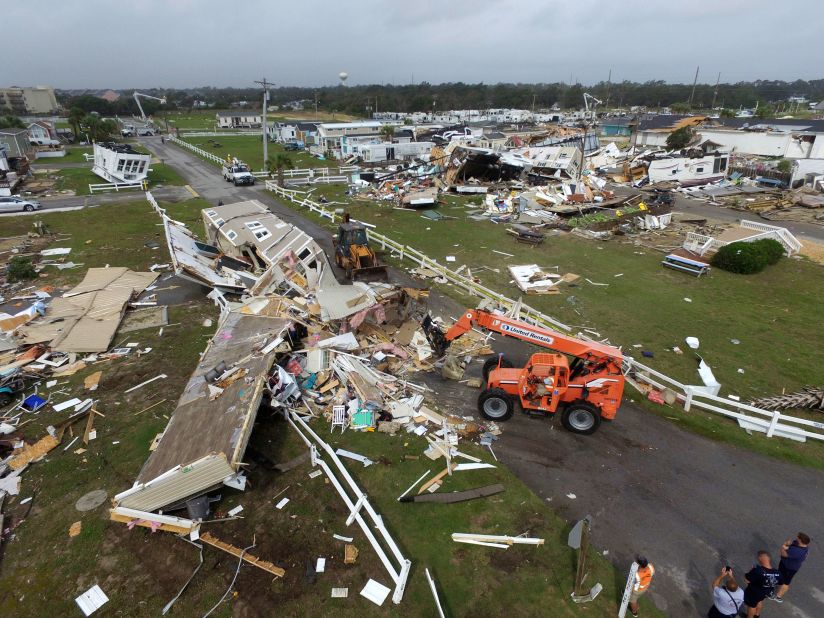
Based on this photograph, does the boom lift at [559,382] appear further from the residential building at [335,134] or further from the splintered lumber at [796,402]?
the residential building at [335,134]

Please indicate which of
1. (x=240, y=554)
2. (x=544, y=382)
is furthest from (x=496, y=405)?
(x=240, y=554)

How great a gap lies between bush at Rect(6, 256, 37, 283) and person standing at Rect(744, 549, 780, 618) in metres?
26.7

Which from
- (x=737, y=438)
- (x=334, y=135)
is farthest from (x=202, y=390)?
(x=334, y=135)

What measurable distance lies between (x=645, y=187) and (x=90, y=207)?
47396 millimetres

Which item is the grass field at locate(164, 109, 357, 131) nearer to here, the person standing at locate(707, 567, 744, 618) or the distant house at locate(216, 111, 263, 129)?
the distant house at locate(216, 111, 263, 129)

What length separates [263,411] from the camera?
11398 millimetres

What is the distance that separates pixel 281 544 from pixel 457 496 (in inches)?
142

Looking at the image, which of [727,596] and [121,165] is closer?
[727,596]

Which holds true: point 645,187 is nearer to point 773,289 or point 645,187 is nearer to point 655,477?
point 773,289

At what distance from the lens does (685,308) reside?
682 inches

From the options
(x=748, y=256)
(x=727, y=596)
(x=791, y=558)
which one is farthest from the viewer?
(x=748, y=256)

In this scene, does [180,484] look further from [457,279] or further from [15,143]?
[15,143]

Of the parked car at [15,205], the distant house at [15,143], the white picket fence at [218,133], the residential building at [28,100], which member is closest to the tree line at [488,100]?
the residential building at [28,100]

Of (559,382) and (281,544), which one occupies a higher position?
(559,382)
